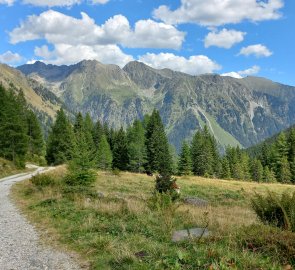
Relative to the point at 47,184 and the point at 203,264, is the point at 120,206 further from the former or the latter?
the point at 47,184

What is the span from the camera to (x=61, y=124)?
7238cm

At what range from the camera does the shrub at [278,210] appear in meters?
9.67

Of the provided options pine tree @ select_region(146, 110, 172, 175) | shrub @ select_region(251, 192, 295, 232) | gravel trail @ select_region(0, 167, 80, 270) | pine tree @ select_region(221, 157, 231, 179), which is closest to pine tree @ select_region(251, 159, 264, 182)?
pine tree @ select_region(221, 157, 231, 179)

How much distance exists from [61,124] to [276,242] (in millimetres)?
67142

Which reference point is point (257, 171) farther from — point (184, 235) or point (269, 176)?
point (184, 235)

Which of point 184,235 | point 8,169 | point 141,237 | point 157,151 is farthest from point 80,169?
point 157,151

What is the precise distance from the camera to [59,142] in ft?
229

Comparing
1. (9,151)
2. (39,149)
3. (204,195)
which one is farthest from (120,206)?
(39,149)

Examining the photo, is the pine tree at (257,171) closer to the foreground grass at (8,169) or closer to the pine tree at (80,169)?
the foreground grass at (8,169)

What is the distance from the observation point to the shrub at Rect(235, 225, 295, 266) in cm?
793

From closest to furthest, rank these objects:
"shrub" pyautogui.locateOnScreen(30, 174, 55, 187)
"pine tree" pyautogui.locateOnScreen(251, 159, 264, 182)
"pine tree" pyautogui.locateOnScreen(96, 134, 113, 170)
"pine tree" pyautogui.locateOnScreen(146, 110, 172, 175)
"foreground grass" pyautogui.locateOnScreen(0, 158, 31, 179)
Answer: "shrub" pyautogui.locateOnScreen(30, 174, 55, 187), "foreground grass" pyautogui.locateOnScreen(0, 158, 31, 179), "pine tree" pyautogui.locateOnScreen(96, 134, 113, 170), "pine tree" pyautogui.locateOnScreen(146, 110, 172, 175), "pine tree" pyautogui.locateOnScreen(251, 159, 264, 182)

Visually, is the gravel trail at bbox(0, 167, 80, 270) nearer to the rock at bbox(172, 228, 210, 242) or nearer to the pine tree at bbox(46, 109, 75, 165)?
the rock at bbox(172, 228, 210, 242)

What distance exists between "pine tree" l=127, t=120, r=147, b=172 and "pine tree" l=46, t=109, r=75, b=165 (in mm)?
14528

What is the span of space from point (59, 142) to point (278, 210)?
205 feet
